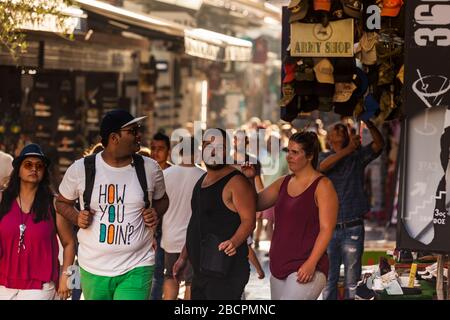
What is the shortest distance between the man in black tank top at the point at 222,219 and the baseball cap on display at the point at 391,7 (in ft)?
5.43

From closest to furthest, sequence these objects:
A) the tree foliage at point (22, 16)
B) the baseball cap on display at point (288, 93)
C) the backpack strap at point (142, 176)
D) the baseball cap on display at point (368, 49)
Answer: the backpack strap at point (142, 176), the baseball cap on display at point (368, 49), the baseball cap on display at point (288, 93), the tree foliage at point (22, 16)

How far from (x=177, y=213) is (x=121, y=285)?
7.72 ft

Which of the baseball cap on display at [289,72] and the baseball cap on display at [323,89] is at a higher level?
the baseball cap on display at [289,72]

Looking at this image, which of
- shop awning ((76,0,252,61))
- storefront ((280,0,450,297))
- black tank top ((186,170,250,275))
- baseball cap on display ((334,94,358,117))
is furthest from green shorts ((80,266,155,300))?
shop awning ((76,0,252,61))

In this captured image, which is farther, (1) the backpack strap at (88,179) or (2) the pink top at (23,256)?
(2) the pink top at (23,256)

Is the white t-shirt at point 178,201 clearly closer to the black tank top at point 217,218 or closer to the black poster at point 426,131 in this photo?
the black tank top at point 217,218

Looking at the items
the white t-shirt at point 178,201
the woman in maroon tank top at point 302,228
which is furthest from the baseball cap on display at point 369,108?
the woman in maroon tank top at point 302,228

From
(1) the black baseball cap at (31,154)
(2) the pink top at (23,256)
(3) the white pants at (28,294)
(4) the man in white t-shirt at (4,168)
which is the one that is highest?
(1) the black baseball cap at (31,154)

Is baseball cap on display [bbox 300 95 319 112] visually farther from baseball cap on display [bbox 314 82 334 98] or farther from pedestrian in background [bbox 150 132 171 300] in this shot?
pedestrian in background [bbox 150 132 171 300]

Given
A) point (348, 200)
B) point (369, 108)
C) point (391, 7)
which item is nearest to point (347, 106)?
point (369, 108)

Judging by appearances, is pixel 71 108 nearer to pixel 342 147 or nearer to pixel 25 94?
pixel 25 94

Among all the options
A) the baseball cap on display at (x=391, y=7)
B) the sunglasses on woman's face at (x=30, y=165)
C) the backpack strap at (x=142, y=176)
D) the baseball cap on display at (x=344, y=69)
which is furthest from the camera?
the baseball cap on display at (x=344, y=69)

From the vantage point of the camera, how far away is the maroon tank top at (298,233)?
908 centimetres
